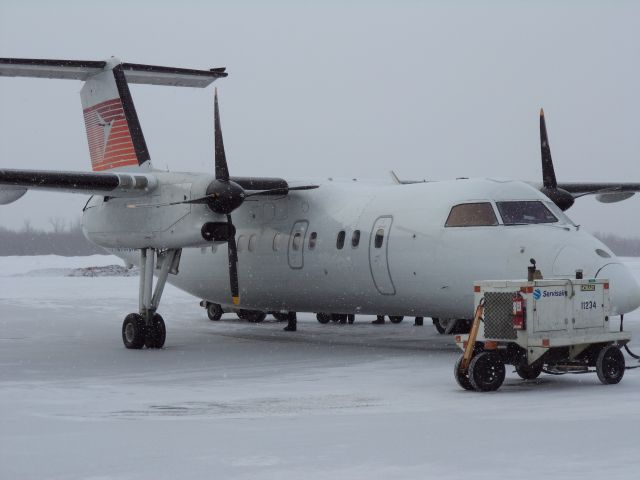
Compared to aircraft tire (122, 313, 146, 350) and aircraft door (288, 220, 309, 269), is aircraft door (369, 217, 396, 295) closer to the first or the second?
aircraft door (288, 220, 309, 269)

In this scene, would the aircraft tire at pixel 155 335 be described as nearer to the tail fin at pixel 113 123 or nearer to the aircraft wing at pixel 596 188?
the tail fin at pixel 113 123

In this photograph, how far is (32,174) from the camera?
54.0 ft

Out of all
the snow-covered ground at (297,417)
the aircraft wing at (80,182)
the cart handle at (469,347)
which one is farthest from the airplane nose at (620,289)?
the aircraft wing at (80,182)

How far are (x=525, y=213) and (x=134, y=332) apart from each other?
23.7 ft

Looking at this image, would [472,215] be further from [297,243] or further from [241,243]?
[241,243]

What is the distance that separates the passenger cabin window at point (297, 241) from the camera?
17.8 metres

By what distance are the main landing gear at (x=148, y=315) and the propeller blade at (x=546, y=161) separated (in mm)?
6826

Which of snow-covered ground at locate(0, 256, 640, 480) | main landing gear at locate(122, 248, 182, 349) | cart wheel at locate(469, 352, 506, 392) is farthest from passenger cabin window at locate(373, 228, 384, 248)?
cart wheel at locate(469, 352, 506, 392)

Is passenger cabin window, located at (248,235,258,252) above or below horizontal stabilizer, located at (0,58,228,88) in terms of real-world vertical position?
below

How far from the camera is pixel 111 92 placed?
19938mm

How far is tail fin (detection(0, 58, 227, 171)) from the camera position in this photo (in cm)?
1936

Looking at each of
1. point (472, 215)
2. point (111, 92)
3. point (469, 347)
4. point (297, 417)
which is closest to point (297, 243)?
point (472, 215)

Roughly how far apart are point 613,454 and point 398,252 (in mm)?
8654

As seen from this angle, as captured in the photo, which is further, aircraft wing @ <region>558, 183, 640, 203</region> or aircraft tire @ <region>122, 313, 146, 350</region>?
aircraft wing @ <region>558, 183, 640, 203</region>
